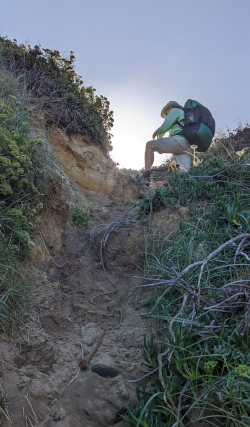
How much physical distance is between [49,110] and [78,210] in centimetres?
225

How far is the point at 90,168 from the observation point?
20.7 feet

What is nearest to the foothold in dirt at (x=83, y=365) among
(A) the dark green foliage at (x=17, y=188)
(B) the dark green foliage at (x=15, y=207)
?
(B) the dark green foliage at (x=15, y=207)

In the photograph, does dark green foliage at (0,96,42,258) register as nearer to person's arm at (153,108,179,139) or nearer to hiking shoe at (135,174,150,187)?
hiking shoe at (135,174,150,187)

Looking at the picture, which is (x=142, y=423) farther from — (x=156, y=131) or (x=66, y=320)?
(x=156, y=131)

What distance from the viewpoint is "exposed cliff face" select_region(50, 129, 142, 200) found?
6.02m

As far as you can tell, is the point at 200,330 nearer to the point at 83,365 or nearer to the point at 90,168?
the point at 83,365

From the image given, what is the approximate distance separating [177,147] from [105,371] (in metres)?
5.13

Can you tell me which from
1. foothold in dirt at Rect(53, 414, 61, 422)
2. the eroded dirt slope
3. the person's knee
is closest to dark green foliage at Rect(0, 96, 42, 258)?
the eroded dirt slope

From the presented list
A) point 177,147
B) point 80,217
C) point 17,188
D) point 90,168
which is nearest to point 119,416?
point 17,188

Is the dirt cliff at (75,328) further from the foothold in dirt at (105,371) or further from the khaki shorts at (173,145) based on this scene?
the khaki shorts at (173,145)

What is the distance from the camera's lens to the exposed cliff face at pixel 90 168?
6.02 meters

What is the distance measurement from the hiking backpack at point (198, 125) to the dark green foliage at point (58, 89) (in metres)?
1.54

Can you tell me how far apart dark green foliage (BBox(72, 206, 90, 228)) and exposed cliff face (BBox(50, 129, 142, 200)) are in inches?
58.5

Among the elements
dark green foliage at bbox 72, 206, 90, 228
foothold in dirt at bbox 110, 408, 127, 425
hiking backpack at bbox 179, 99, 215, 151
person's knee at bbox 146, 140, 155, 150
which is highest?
hiking backpack at bbox 179, 99, 215, 151
